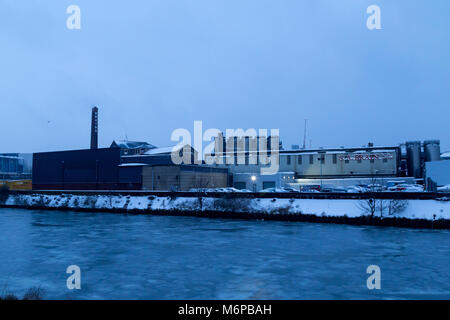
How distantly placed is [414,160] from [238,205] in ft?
129

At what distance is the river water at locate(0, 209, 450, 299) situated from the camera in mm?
13133

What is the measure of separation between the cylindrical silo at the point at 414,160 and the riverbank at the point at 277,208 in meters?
32.3

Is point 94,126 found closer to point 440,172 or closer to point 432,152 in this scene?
point 440,172

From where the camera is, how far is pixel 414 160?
208 ft

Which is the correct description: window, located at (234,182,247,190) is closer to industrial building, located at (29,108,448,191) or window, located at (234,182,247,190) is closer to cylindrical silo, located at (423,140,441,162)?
industrial building, located at (29,108,448,191)

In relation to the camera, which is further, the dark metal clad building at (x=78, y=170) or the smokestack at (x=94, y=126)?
the smokestack at (x=94, y=126)

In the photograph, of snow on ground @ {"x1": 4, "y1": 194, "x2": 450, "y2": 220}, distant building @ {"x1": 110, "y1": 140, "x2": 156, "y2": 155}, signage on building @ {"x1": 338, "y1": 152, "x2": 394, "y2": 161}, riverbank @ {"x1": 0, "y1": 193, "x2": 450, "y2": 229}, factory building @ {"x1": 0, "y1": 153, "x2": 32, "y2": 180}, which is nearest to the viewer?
riverbank @ {"x1": 0, "y1": 193, "x2": 450, "y2": 229}

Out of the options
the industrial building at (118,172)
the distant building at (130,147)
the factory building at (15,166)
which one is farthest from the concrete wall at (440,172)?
the factory building at (15,166)

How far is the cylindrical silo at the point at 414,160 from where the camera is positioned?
6262cm

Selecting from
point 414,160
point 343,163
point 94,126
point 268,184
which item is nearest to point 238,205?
point 268,184

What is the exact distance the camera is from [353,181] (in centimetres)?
5744

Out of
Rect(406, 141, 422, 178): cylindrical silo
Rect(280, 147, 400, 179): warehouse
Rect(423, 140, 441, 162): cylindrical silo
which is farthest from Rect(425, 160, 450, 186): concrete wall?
Rect(423, 140, 441, 162): cylindrical silo

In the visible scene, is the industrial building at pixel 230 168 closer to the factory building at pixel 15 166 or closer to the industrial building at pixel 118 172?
the industrial building at pixel 118 172

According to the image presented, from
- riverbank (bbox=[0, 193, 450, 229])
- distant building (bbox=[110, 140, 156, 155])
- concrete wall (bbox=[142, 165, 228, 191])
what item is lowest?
riverbank (bbox=[0, 193, 450, 229])
